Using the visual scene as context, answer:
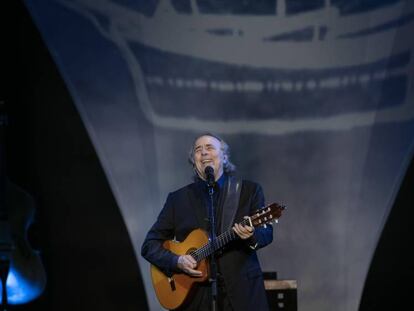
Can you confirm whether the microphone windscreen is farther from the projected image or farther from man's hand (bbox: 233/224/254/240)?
the projected image

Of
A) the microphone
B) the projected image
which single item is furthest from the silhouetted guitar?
the projected image

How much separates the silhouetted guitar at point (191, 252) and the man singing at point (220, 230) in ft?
0.13

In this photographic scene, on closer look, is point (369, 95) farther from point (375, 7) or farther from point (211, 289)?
point (211, 289)

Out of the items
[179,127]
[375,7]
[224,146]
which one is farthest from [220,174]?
[375,7]

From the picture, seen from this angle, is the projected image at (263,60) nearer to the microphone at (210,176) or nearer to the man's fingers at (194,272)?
the microphone at (210,176)

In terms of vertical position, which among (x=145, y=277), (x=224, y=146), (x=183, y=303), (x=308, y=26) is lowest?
(x=183, y=303)

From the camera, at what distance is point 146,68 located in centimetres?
531

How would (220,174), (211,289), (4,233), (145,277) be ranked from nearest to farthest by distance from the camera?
(211,289) < (220,174) < (4,233) < (145,277)

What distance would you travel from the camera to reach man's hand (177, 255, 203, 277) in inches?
157

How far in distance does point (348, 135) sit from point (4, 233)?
9.30 feet

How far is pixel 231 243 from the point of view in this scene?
13.0ft

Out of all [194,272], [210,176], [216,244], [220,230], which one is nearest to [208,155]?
[210,176]

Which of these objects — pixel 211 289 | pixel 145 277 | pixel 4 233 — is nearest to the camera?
pixel 211 289

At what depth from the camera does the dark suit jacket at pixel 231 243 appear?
388 centimetres
